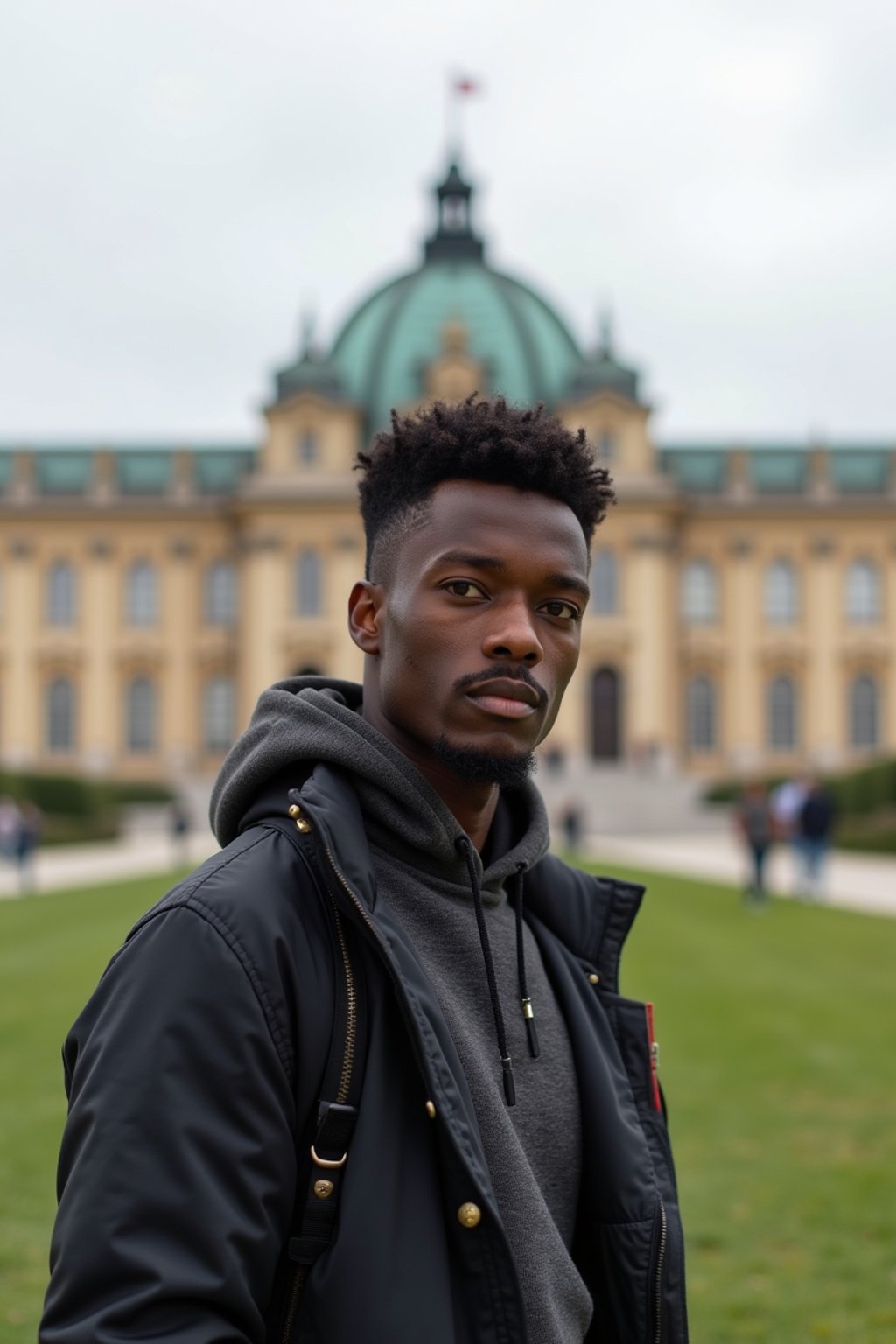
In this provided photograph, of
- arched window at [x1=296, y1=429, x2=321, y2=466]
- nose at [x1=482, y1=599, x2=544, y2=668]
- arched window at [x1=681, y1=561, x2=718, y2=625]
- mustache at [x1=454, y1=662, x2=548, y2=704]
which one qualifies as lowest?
mustache at [x1=454, y1=662, x2=548, y2=704]

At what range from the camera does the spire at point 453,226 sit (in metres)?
57.2

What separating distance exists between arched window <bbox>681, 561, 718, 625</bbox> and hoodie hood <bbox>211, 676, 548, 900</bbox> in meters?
50.9

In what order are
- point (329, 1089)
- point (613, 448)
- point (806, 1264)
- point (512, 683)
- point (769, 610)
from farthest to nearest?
point (769, 610)
point (613, 448)
point (806, 1264)
point (512, 683)
point (329, 1089)

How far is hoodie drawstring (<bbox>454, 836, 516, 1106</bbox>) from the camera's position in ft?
6.49

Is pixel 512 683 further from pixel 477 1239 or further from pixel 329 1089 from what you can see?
pixel 477 1239

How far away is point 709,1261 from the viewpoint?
5312 millimetres

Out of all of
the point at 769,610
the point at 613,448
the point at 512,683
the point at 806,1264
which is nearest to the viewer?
the point at 512,683

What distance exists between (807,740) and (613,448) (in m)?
13.1

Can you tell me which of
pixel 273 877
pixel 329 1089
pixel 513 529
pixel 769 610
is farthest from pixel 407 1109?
pixel 769 610

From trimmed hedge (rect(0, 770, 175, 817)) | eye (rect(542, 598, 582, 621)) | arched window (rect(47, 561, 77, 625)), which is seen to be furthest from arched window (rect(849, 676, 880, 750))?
eye (rect(542, 598, 582, 621))

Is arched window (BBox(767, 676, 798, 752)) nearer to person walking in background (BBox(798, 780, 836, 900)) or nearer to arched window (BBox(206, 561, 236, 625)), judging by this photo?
arched window (BBox(206, 561, 236, 625))

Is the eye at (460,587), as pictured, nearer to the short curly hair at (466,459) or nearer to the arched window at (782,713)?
the short curly hair at (466,459)

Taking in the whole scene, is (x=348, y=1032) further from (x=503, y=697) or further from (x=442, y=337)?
(x=442, y=337)

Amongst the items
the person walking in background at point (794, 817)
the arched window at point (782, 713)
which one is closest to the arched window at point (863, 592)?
the arched window at point (782, 713)
